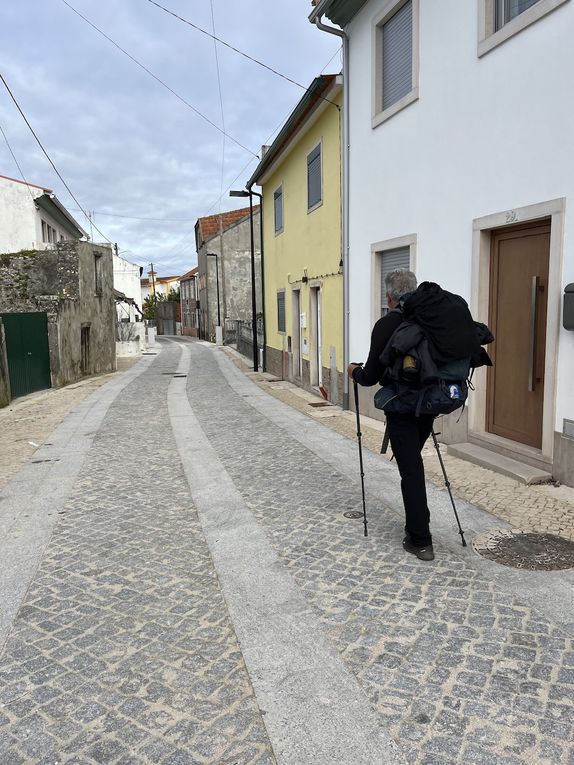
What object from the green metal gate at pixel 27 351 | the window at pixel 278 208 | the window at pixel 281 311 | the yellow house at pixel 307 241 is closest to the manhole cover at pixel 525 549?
the yellow house at pixel 307 241

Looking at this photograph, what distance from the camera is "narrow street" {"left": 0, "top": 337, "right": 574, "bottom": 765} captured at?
2240mm

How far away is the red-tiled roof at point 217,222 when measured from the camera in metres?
40.1

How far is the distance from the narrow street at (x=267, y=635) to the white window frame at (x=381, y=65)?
5.36 m

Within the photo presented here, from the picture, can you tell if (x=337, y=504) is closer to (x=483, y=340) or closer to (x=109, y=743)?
(x=483, y=340)

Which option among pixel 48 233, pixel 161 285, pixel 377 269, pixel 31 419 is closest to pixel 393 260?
pixel 377 269

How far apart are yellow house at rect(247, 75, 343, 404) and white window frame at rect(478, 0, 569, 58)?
4.14 meters

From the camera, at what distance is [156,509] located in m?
4.98

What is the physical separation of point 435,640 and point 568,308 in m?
3.33

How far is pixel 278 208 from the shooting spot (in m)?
16.0

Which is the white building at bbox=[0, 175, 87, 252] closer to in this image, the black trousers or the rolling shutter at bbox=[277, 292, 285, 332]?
the rolling shutter at bbox=[277, 292, 285, 332]

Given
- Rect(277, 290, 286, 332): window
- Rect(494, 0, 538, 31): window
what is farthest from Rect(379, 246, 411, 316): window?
Rect(277, 290, 286, 332): window

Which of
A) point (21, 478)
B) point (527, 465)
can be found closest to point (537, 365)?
point (527, 465)

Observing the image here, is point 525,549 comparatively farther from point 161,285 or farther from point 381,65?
point 161,285

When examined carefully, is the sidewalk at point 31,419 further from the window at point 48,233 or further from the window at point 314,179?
the window at point 48,233
